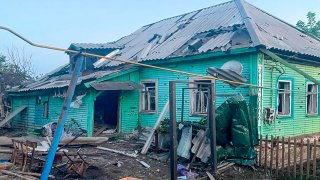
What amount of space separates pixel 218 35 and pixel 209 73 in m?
2.25

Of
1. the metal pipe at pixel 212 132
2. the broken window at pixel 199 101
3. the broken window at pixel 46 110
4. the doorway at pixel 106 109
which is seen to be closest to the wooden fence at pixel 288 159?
the metal pipe at pixel 212 132

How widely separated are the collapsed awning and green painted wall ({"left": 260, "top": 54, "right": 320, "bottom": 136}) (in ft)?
18.2

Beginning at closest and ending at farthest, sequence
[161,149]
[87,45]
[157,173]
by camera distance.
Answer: [157,173], [161,149], [87,45]

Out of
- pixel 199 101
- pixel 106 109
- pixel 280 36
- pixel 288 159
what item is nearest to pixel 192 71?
pixel 199 101

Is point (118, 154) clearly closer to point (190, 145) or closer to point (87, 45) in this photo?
point (190, 145)

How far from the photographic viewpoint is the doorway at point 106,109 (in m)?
15.2

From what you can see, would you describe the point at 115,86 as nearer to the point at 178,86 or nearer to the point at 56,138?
the point at 178,86

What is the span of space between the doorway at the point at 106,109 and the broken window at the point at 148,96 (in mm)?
1673

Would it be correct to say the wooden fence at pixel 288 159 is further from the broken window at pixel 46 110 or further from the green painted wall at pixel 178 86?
the broken window at pixel 46 110

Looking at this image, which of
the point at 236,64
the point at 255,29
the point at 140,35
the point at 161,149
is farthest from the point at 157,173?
the point at 140,35

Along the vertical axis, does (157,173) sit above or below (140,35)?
below

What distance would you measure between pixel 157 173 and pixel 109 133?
6025 mm

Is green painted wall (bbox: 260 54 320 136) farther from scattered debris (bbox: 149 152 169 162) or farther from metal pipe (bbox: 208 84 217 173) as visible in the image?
scattered debris (bbox: 149 152 169 162)

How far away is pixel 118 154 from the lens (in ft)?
33.2
